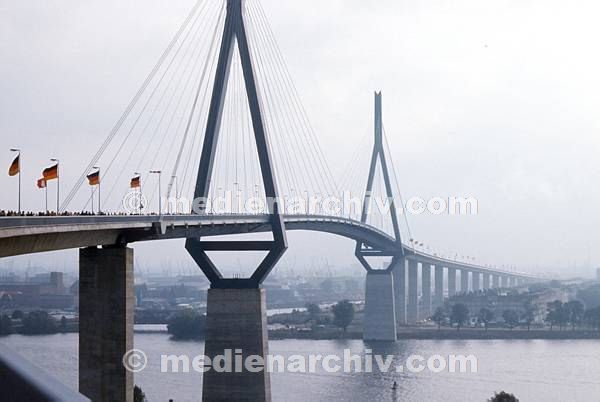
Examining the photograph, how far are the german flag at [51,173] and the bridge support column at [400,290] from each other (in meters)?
47.8

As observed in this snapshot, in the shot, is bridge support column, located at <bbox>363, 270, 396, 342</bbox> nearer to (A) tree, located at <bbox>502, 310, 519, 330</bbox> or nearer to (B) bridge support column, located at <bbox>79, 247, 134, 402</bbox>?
(A) tree, located at <bbox>502, 310, 519, 330</bbox>

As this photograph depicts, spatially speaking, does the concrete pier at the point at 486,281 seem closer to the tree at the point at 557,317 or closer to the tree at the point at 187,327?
the tree at the point at 557,317

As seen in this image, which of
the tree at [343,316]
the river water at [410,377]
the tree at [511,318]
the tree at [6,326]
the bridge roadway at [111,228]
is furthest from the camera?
the tree at [511,318]

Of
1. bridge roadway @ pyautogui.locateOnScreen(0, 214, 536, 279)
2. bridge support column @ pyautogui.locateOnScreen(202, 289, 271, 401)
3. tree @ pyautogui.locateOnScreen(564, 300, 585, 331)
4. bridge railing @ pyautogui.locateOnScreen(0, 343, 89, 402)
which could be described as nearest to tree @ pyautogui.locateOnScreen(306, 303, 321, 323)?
tree @ pyautogui.locateOnScreen(564, 300, 585, 331)

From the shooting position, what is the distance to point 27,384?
1.43 meters

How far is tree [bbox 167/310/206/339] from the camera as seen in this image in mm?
65750

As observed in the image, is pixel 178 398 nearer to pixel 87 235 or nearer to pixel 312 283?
pixel 87 235

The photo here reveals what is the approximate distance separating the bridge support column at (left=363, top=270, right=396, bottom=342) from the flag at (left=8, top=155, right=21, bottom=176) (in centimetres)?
4519

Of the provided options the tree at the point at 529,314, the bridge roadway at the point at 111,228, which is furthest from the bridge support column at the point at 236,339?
the tree at the point at 529,314

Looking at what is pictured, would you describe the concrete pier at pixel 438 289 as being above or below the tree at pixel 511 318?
above

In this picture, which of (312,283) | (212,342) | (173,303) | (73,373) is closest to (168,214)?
(212,342)

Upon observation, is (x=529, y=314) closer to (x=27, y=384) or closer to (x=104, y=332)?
(x=104, y=332)

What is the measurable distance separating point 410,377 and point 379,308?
64.6 ft

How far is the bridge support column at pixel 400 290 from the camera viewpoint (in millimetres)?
65625
